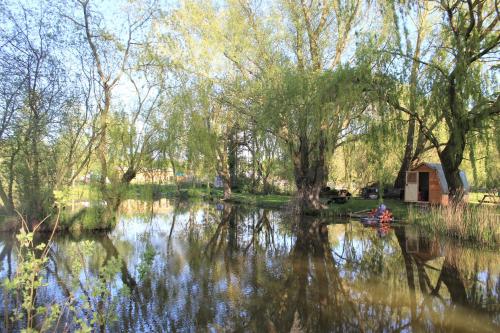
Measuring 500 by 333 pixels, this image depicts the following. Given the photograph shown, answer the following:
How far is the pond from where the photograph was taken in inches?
240

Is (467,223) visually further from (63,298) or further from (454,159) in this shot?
(63,298)

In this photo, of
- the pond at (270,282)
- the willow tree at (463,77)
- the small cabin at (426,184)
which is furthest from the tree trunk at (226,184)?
the willow tree at (463,77)

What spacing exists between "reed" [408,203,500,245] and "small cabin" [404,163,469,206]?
5941mm

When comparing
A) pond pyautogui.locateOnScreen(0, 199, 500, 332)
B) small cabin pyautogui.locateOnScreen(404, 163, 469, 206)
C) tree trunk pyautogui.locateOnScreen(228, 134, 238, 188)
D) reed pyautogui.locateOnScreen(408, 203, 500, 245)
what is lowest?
pond pyautogui.locateOnScreen(0, 199, 500, 332)

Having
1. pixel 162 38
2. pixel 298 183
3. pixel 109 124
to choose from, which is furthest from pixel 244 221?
pixel 162 38

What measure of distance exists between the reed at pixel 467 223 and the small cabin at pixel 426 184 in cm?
594

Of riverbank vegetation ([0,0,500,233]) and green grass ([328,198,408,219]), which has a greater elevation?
riverbank vegetation ([0,0,500,233])

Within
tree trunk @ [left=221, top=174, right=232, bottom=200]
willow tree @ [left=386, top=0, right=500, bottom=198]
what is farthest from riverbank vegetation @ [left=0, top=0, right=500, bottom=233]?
tree trunk @ [left=221, top=174, right=232, bottom=200]

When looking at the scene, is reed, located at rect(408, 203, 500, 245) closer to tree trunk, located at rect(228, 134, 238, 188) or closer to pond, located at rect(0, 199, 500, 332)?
pond, located at rect(0, 199, 500, 332)

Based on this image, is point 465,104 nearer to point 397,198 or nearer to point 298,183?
point 298,183

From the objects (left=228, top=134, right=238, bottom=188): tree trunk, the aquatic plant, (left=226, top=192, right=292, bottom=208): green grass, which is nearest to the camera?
the aquatic plant

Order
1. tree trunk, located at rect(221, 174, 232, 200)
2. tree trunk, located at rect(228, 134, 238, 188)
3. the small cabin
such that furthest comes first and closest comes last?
tree trunk, located at rect(228, 134, 238, 188) → tree trunk, located at rect(221, 174, 232, 200) → the small cabin

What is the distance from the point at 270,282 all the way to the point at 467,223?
799 centimetres

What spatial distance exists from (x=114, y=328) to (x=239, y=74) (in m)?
18.2
